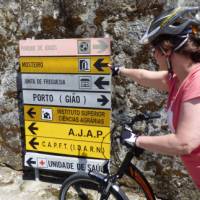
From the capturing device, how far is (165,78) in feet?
8.92

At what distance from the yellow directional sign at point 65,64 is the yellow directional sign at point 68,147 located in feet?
2.17

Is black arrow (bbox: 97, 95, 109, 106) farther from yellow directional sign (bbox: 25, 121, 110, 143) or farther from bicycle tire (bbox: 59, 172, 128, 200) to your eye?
bicycle tire (bbox: 59, 172, 128, 200)

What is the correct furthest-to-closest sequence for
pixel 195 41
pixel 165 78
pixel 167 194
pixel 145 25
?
pixel 167 194, pixel 145 25, pixel 165 78, pixel 195 41

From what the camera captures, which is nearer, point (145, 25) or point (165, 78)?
point (165, 78)

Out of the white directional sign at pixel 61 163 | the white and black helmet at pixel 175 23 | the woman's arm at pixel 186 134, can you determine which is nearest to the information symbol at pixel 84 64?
the white directional sign at pixel 61 163

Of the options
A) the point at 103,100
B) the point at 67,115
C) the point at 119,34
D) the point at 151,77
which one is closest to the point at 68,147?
the point at 67,115

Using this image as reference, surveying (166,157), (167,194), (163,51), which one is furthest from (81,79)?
(163,51)

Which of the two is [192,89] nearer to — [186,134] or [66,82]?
[186,134]

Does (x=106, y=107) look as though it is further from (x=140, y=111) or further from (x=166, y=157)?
(x=166, y=157)

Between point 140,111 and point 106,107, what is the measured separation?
32 cm

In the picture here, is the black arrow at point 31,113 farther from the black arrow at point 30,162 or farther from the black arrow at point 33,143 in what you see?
the black arrow at point 30,162

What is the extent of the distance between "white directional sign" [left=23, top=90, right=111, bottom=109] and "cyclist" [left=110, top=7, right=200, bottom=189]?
135cm

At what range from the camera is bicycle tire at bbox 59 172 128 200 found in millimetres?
2978

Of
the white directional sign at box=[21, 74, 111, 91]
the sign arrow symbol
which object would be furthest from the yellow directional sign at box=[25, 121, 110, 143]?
the sign arrow symbol
